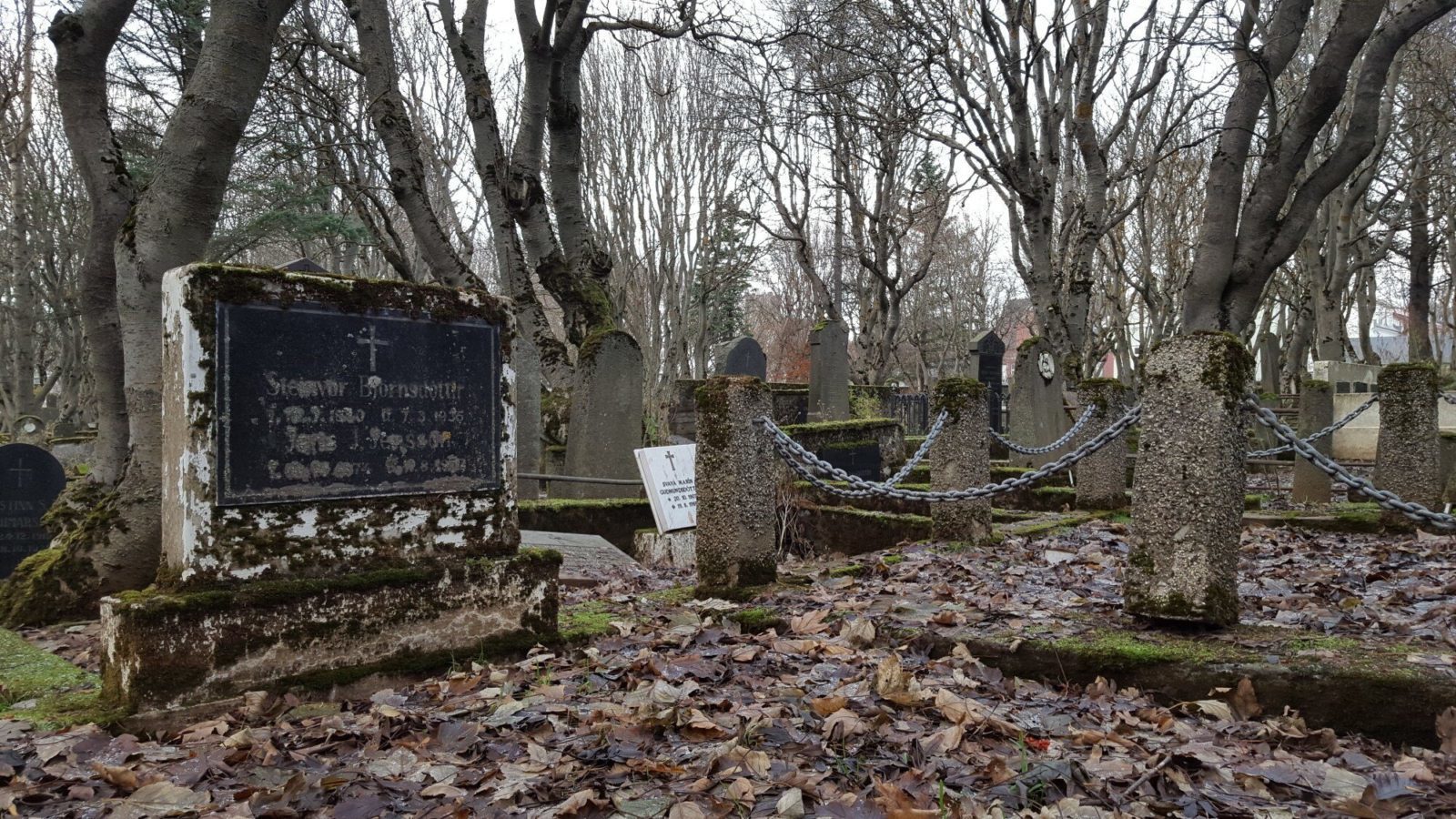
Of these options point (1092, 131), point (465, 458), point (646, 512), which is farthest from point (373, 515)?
point (1092, 131)

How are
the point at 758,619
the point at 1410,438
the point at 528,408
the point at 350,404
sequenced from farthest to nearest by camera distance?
the point at 528,408 < the point at 1410,438 < the point at 758,619 < the point at 350,404

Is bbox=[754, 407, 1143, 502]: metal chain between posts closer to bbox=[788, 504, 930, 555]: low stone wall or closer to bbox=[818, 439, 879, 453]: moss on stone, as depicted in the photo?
bbox=[788, 504, 930, 555]: low stone wall

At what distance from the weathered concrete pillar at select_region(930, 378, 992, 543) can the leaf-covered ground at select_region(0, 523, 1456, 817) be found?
2504 millimetres

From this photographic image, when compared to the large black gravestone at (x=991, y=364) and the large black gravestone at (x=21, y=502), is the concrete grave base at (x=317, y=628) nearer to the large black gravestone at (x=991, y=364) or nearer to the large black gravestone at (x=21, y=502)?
the large black gravestone at (x=21, y=502)

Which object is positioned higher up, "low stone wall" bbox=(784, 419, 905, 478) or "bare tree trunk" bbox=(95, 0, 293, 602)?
"bare tree trunk" bbox=(95, 0, 293, 602)

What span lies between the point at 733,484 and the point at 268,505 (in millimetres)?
2467

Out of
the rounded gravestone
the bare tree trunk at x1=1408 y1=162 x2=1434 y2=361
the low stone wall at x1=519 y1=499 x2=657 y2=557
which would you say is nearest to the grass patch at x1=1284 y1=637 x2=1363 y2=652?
the low stone wall at x1=519 y1=499 x2=657 y2=557

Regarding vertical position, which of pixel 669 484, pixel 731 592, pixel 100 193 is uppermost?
pixel 100 193

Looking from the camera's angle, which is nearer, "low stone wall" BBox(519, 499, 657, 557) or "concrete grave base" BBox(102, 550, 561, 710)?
"concrete grave base" BBox(102, 550, 561, 710)

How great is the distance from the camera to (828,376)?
1623 cm

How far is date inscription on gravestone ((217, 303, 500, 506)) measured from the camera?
3.63 metres

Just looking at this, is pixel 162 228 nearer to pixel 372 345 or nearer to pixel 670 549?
pixel 372 345

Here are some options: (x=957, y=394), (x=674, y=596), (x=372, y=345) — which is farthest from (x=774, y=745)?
(x=957, y=394)

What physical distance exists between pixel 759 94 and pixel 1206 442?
17576 mm
